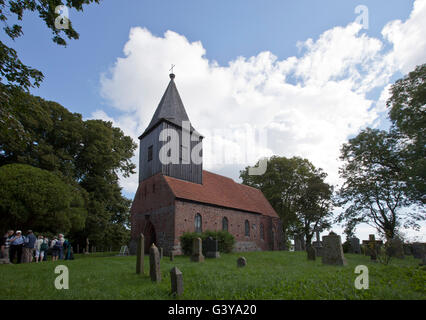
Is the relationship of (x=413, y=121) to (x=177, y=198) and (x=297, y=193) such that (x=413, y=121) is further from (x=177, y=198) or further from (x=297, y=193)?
(x=177, y=198)

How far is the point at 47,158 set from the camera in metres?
20.4

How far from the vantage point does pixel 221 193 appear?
84.0 feet

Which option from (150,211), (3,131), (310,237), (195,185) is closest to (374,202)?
(310,237)

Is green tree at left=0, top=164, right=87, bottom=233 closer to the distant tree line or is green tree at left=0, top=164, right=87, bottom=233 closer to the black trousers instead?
the black trousers

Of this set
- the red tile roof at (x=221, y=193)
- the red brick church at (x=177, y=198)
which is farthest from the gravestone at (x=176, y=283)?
the red tile roof at (x=221, y=193)

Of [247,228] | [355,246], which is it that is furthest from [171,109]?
[355,246]

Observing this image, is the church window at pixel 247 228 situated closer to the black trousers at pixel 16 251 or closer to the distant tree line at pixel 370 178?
the distant tree line at pixel 370 178

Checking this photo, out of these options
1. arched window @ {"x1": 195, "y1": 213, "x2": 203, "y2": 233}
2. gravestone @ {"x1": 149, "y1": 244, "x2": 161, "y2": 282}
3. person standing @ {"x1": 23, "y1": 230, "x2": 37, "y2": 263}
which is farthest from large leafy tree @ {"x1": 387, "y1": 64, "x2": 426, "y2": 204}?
person standing @ {"x1": 23, "y1": 230, "x2": 37, "y2": 263}

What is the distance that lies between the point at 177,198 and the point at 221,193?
7249 millimetres

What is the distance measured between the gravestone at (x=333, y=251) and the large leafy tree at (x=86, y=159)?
19225 millimetres

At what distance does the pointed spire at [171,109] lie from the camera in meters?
23.0
